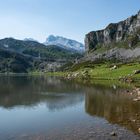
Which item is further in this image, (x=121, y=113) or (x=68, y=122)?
(x=121, y=113)

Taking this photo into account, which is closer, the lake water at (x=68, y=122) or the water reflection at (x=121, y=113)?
the lake water at (x=68, y=122)

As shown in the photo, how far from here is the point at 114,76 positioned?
159000 millimetres

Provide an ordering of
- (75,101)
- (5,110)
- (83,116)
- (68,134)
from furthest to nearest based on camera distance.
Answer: (75,101), (5,110), (83,116), (68,134)

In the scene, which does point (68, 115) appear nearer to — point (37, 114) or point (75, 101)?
point (37, 114)

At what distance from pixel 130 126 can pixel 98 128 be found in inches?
209

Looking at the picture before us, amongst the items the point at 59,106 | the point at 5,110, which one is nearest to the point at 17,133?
the point at 5,110

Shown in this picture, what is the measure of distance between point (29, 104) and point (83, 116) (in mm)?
23360

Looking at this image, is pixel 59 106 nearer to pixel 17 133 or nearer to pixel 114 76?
pixel 17 133

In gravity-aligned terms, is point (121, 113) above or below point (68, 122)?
above

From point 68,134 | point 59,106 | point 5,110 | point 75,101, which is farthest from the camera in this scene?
point 75,101

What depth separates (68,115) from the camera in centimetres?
5912

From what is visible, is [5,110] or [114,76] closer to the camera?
[5,110]

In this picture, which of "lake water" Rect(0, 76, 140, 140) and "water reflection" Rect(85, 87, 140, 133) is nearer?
"lake water" Rect(0, 76, 140, 140)

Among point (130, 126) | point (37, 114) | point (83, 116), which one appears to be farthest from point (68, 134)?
point (37, 114)
